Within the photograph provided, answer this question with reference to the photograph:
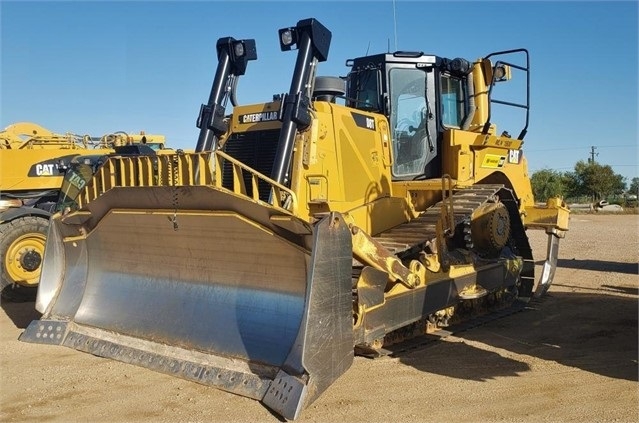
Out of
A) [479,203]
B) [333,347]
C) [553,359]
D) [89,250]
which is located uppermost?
[479,203]

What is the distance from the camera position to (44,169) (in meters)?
10.6

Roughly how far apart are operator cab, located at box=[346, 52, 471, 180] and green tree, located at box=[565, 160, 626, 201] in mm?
51883

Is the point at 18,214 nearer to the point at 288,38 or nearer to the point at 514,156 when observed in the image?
the point at 288,38

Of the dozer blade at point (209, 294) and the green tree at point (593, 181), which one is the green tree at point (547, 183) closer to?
the green tree at point (593, 181)

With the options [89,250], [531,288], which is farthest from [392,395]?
[531,288]

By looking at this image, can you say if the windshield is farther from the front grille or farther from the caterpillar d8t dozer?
the front grille

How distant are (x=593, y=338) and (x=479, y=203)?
5.91ft

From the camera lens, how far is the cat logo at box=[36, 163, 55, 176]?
10578 mm

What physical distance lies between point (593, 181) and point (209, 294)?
5543 cm

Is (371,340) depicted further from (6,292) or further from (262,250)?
(6,292)

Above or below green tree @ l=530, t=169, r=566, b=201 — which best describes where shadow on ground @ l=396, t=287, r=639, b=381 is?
below

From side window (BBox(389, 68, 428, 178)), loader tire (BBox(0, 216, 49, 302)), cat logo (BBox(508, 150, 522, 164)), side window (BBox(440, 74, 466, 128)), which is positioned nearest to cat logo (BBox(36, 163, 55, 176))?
loader tire (BBox(0, 216, 49, 302))

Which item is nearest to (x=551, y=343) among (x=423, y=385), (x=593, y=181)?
(x=423, y=385)

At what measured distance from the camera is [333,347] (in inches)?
168
